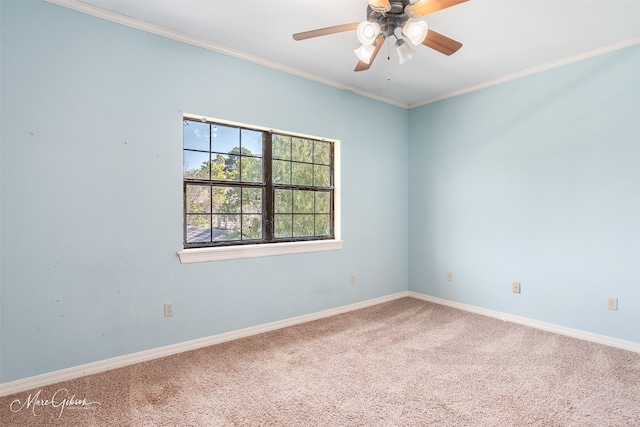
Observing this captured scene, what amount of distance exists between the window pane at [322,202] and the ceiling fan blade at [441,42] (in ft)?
6.58

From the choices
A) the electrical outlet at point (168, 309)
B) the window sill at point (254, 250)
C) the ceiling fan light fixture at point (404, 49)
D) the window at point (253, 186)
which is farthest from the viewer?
the window at point (253, 186)

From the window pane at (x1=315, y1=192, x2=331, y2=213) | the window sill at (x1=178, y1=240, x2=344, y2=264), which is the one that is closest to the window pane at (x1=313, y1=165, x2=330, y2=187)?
the window pane at (x1=315, y1=192, x2=331, y2=213)

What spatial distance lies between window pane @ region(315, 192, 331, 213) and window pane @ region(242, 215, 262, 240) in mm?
748

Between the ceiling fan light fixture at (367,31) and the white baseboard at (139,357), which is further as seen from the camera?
the white baseboard at (139,357)

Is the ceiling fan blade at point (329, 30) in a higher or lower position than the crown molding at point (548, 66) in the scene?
lower

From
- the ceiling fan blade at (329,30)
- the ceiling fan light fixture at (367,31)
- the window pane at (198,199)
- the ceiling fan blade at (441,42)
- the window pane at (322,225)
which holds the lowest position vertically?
the window pane at (322,225)

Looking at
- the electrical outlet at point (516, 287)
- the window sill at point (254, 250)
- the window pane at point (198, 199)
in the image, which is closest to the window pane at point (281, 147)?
the window pane at point (198, 199)

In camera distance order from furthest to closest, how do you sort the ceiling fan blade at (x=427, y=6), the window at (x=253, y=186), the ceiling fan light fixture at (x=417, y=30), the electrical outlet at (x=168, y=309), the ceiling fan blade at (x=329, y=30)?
1. the window at (x=253, y=186)
2. the electrical outlet at (x=168, y=309)
3. the ceiling fan blade at (x=329, y=30)
4. the ceiling fan light fixture at (x=417, y=30)
5. the ceiling fan blade at (x=427, y=6)

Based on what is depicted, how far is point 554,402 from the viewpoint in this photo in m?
2.09

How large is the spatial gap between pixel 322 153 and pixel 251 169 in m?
0.94

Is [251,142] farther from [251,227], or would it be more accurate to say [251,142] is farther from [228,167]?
[251,227]

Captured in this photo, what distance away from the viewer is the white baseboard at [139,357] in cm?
221

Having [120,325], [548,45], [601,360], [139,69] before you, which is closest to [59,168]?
[139,69]

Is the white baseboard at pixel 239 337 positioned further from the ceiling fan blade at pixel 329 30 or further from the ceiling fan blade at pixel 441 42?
the ceiling fan blade at pixel 441 42
